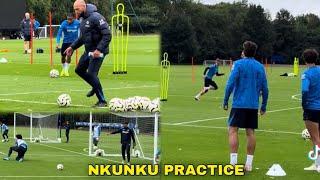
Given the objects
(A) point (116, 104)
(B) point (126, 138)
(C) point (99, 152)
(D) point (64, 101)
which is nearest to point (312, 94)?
(A) point (116, 104)

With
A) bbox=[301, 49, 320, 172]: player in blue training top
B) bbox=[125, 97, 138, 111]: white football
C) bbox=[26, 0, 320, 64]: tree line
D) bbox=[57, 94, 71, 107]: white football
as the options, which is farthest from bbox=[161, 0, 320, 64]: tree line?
bbox=[301, 49, 320, 172]: player in blue training top

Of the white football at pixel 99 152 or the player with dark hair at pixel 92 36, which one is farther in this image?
the white football at pixel 99 152

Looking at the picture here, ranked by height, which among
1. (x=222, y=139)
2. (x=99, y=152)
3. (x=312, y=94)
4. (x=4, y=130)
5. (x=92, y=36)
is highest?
(x=92, y=36)

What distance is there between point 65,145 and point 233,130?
2331cm

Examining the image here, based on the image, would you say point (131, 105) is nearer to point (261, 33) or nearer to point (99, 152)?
point (99, 152)

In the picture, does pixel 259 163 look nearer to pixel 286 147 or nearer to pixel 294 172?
pixel 294 172

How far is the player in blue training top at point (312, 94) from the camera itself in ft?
33.7

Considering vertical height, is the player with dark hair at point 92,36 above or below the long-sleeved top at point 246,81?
above

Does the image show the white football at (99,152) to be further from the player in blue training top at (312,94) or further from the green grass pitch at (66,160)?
the player in blue training top at (312,94)

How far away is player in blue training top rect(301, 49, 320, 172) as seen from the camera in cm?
1026

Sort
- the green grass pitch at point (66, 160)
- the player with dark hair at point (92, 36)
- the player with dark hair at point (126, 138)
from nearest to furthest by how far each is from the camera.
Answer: the player with dark hair at point (92, 36) → the green grass pitch at point (66, 160) → the player with dark hair at point (126, 138)

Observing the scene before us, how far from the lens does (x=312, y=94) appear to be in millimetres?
10312

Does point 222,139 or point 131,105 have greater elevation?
point 131,105

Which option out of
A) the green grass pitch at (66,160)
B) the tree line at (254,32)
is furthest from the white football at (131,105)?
the tree line at (254,32)
